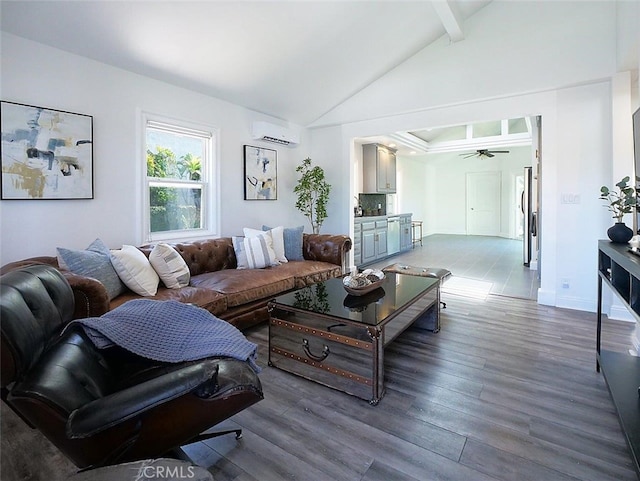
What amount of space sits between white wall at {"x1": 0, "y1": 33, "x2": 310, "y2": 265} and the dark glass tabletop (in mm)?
1846

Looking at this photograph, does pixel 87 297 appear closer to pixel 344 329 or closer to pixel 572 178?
pixel 344 329

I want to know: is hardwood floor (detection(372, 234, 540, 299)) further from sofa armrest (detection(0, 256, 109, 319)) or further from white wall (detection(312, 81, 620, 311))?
sofa armrest (detection(0, 256, 109, 319))

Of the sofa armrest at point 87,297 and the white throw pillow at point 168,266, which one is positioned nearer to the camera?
the sofa armrest at point 87,297

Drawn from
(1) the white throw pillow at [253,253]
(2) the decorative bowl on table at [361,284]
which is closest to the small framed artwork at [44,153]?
(1) the white throw pillow at [253,253]

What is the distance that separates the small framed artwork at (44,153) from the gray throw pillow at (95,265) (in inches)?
23.6

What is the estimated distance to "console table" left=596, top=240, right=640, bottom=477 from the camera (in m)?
1.49

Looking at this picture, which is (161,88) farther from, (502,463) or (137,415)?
(502,463)

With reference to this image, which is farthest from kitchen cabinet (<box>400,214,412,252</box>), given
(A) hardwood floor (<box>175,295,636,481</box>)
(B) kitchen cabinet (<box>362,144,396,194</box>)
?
(A) hardwood floor (<box>175,295,636,481</box>)

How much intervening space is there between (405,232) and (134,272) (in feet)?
20.4

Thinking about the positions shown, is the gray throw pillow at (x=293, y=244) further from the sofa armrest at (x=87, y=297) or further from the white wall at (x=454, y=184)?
the white wall at (x=454, y=184)

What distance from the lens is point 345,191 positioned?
5402 millimetres

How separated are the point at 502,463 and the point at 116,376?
173 centimetres

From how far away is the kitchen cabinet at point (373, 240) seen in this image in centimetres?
612

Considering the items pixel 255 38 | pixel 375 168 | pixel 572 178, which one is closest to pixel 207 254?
pixel 255 38
